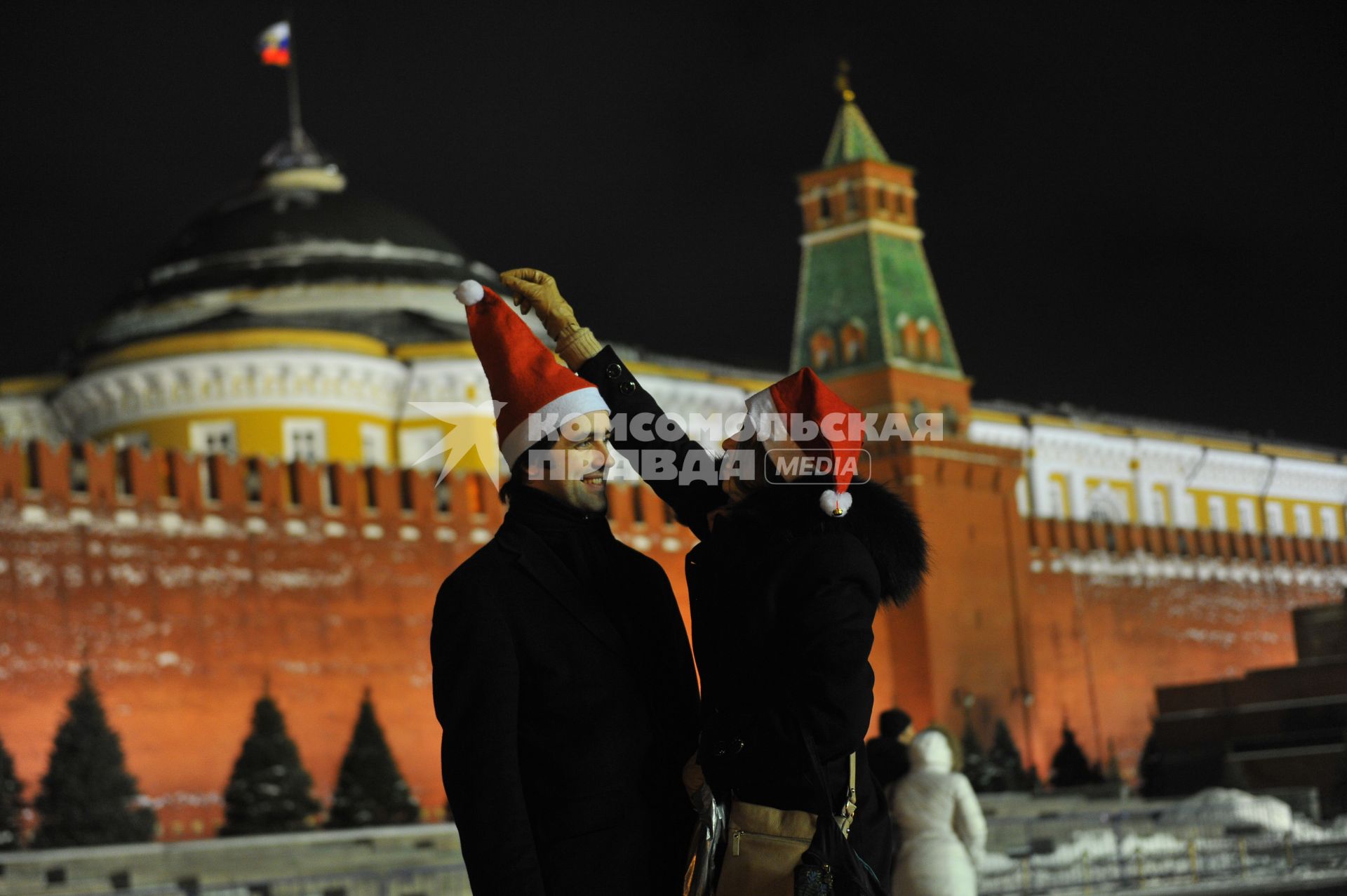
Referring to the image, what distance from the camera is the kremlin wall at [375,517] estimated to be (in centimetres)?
1755

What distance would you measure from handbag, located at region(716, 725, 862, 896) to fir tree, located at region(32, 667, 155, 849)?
13.1 meters

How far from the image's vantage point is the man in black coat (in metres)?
3.01

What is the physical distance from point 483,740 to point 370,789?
14810mm

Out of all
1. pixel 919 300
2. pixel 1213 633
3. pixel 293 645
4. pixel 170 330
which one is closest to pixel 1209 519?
pixel 1213 633

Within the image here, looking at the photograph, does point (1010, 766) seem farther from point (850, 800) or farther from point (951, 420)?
point (850, 800)

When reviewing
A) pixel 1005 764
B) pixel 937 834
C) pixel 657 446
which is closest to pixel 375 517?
pixel 1005 764

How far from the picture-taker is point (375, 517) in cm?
1980

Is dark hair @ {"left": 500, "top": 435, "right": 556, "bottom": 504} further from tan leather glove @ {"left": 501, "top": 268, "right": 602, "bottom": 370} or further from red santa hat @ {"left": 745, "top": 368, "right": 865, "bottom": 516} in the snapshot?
red santa hat @ {"left": 745, "top": 368, "right": 865, "bottom": 516}

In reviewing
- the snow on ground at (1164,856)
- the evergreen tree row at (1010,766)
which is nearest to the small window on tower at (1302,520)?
the evergreen tree row at (1010,766)

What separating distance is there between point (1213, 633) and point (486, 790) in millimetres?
28164

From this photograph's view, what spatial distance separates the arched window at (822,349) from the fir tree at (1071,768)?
19.5 feet

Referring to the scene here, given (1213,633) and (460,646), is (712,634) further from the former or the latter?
(1213,633)

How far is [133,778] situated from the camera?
53.9 feet

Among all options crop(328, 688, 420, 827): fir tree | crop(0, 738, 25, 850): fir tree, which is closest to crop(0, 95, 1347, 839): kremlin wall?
crop(0, 738, 25, 850): fir tree
